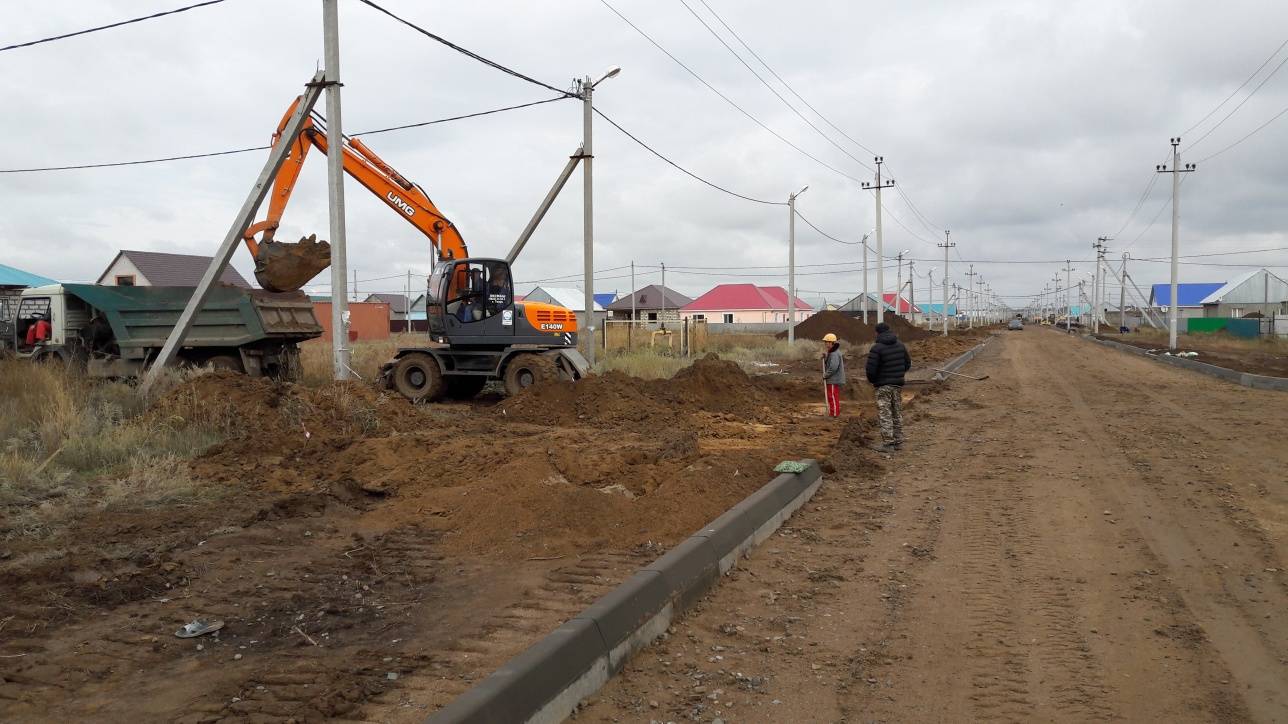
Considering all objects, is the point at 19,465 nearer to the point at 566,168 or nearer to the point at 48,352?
the point at 48,352

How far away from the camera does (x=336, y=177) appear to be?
14602mm

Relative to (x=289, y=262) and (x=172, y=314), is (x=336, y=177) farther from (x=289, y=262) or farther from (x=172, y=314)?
(x=172, y=314)

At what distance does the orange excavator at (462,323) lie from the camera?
17594 millimetres

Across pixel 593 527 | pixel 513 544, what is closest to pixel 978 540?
pixel 593 527

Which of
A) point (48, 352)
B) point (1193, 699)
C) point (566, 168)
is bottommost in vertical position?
point (1193, 699)

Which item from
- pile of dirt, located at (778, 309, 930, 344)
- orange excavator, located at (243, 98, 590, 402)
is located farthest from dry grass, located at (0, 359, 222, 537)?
pile of dirt, located at (778, 309, 930, 344)

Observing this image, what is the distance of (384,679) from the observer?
425cm

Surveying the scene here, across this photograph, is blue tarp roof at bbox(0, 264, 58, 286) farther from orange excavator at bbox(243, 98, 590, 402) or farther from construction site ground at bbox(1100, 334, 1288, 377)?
construction site ground at bbox(1100, 334, 1288, 377)

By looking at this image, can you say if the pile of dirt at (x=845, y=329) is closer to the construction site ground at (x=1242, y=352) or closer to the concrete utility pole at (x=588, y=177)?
the construction site ground at (x=1242, y=352)

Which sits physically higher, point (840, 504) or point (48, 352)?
point (48, 352)

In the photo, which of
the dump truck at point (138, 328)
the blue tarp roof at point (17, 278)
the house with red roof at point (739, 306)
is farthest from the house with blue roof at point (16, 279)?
the house with red roof at point (739, 306)

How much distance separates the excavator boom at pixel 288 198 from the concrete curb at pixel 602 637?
11.6 metres

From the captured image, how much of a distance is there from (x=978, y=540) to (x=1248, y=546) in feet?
6.52

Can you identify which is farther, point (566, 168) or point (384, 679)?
point (566, 168)
